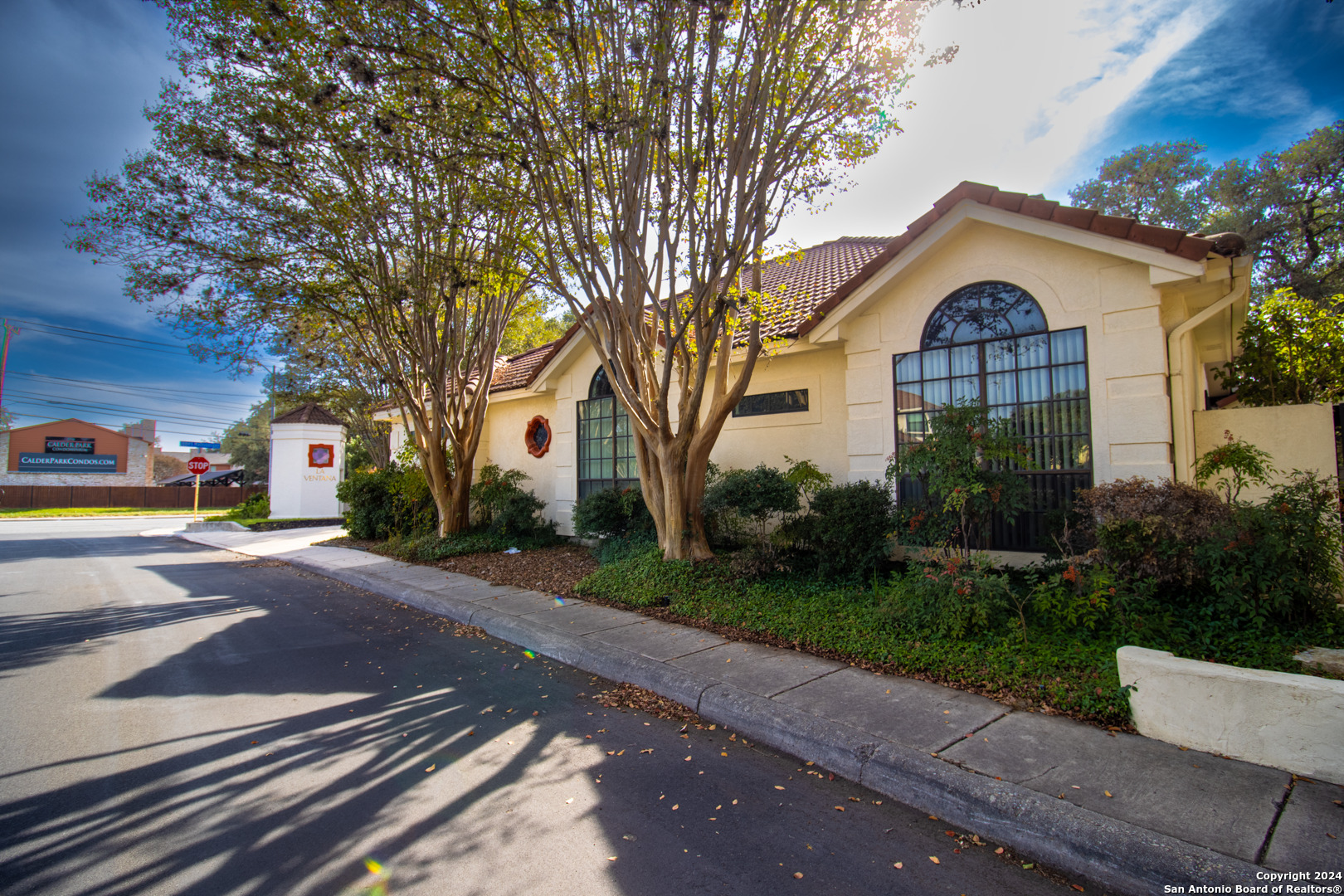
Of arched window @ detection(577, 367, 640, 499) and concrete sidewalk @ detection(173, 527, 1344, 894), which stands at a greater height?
arched window @ detection(577, 367, 640, 499)

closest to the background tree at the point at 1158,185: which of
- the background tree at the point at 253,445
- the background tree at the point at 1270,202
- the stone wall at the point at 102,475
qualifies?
the background tree at the point at 1270,202

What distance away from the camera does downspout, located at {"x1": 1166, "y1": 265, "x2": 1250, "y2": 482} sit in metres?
7.01

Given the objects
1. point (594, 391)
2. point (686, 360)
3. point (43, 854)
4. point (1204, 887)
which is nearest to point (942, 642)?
point (1204, 887)

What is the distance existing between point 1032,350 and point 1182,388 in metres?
1.60

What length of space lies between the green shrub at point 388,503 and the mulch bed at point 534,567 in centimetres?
274

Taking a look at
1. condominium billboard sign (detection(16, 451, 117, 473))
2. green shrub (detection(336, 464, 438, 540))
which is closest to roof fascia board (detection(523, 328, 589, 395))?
green shrub (detection(336, 464, 438, 540))

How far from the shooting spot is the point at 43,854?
3.04 meters

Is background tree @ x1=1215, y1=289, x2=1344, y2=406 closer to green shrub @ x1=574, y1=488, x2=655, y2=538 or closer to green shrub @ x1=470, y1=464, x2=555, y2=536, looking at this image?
green shrub @ x1=574, y1=488, x2=655, y2=538

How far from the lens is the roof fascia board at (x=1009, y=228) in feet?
21.9

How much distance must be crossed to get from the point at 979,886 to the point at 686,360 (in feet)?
20.9

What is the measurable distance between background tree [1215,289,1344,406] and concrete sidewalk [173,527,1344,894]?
23.0 feet

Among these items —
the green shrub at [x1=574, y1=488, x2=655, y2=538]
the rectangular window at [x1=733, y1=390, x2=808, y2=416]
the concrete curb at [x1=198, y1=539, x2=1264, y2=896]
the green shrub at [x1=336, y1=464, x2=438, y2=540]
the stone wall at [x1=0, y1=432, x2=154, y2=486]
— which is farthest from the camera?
the stone wall at [x1=0, y1=432, x2=154, y2=486]

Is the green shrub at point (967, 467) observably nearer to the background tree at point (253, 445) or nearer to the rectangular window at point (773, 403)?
the rectangular window at point (773, 403)

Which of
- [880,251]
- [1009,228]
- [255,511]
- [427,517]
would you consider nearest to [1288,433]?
[1009,228]
